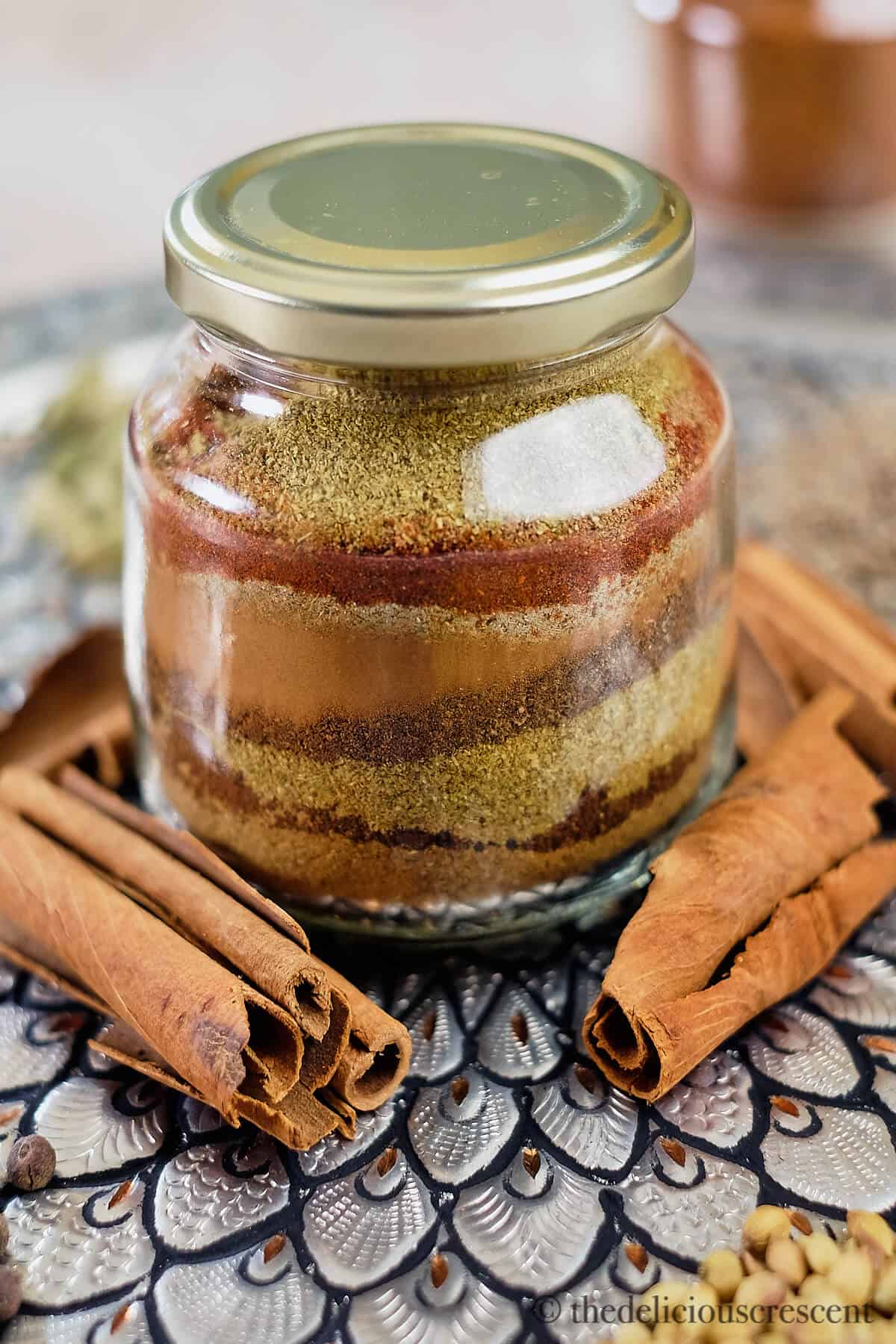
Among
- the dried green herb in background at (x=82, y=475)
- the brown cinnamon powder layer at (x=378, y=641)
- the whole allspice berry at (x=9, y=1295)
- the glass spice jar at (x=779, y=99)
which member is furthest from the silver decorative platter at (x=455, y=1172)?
the glass spice jar at (x=779, y=99)

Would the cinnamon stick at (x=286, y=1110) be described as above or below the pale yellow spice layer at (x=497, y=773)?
below

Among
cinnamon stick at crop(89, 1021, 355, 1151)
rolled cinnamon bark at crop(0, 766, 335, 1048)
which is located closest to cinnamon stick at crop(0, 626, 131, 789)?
rolled cinnamon bark at crop(0, 766, 335, 1048)

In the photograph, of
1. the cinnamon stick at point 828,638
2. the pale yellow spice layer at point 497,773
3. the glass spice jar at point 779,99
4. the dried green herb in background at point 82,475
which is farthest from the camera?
the glass spice jar at point 779,99

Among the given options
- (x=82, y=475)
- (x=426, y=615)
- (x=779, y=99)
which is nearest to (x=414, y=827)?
(x=426, y=615)

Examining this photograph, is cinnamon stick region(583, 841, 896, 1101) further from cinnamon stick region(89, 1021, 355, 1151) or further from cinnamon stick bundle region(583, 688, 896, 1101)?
cinnamon stick region(89, 1021, 355, 1151)

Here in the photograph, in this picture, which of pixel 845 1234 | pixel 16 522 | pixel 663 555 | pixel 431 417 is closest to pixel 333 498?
pixel 431 417

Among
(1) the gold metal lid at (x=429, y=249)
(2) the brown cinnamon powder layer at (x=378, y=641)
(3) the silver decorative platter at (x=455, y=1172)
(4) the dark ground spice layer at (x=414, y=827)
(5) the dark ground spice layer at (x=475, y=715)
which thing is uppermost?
(1) the gold metal lid at (x=429, y=249)

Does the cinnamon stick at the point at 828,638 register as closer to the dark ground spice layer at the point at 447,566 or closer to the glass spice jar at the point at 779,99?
the dark ground spice layer at the point at 447,566
